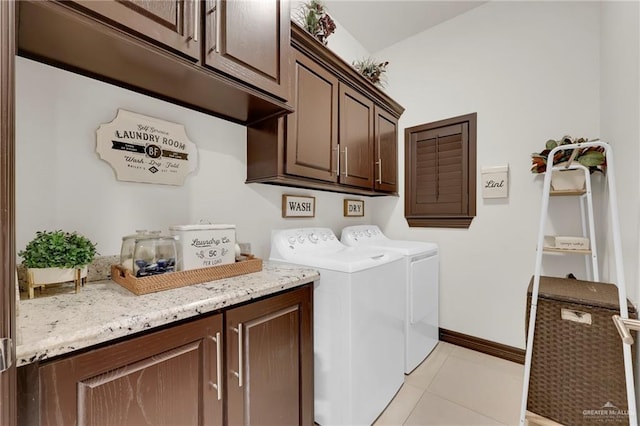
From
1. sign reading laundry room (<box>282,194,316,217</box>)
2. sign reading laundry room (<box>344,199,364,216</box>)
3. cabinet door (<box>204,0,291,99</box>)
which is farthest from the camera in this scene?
sign reading laundry room (<box>344,199,364,216</box>)

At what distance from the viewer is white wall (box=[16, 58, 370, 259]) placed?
943 millimetres

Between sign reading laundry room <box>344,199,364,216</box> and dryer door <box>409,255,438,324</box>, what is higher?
sign reading laundry room <box>344,199,364,216</box>

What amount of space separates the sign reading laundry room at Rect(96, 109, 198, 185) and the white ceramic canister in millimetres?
306

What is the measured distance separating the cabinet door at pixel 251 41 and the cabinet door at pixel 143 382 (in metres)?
0.96

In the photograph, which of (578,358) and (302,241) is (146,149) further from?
(578,358)

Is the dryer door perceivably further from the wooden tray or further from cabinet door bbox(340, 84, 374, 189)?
the wooden tray

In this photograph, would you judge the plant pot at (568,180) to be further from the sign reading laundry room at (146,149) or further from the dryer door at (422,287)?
the sign reading laundry room at (146,149)

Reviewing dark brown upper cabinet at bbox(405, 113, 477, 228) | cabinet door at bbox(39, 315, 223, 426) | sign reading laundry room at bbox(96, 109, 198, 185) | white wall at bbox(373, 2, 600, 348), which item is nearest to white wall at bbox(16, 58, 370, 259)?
sign reading laundry room at bbox(96, 109, 198, 185)

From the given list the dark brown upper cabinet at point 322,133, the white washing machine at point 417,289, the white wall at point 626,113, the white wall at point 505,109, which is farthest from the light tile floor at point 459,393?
the dark brown upper cabinet at point 322,133

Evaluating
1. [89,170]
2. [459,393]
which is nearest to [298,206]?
[89,170]

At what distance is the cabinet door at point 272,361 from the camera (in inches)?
38.0

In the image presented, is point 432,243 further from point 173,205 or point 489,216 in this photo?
point 173,205

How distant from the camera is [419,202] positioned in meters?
2.63

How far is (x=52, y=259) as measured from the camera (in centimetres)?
86
